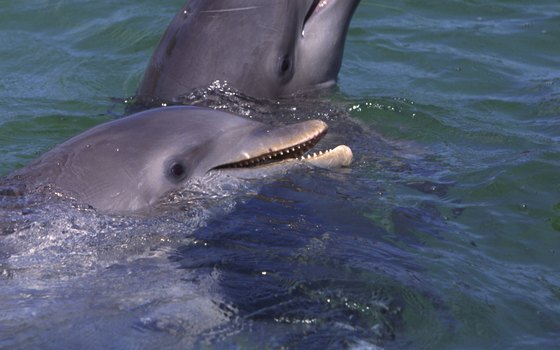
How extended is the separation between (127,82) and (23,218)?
5.62 m

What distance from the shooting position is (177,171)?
25.0ft

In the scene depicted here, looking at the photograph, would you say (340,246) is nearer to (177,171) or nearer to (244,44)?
(177,171)

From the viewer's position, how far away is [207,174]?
25.3ft

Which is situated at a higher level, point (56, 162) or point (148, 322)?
point (56, 162)

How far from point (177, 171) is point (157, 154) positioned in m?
0.19

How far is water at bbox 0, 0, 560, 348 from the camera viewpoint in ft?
21.5

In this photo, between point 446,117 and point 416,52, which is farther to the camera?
point 416,52

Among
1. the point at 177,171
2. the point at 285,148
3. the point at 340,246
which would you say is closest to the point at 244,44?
the point at 285,148

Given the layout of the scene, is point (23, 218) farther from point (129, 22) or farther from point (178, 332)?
point (129, 22)

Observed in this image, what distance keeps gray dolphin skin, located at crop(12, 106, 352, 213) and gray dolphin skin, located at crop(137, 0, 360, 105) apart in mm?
2170

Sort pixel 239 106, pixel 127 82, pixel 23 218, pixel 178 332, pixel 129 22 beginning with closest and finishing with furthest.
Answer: pixel 178 332 < pixel 23 218 < pixel 239 106 < pixel 127 82 < pixel 129 22

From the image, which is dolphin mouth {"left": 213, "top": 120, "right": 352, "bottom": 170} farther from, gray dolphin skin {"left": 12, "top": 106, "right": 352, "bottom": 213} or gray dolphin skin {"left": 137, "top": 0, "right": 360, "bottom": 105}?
gray dolphin skin {"left": 137, "top": 0, "right": 360, "bottom": 105}

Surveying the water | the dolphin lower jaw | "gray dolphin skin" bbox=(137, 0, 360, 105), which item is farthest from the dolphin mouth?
"gray dolphin skin" bbox=(137, 0, 360, 105)

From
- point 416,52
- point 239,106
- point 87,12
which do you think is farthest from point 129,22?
point 239,106
